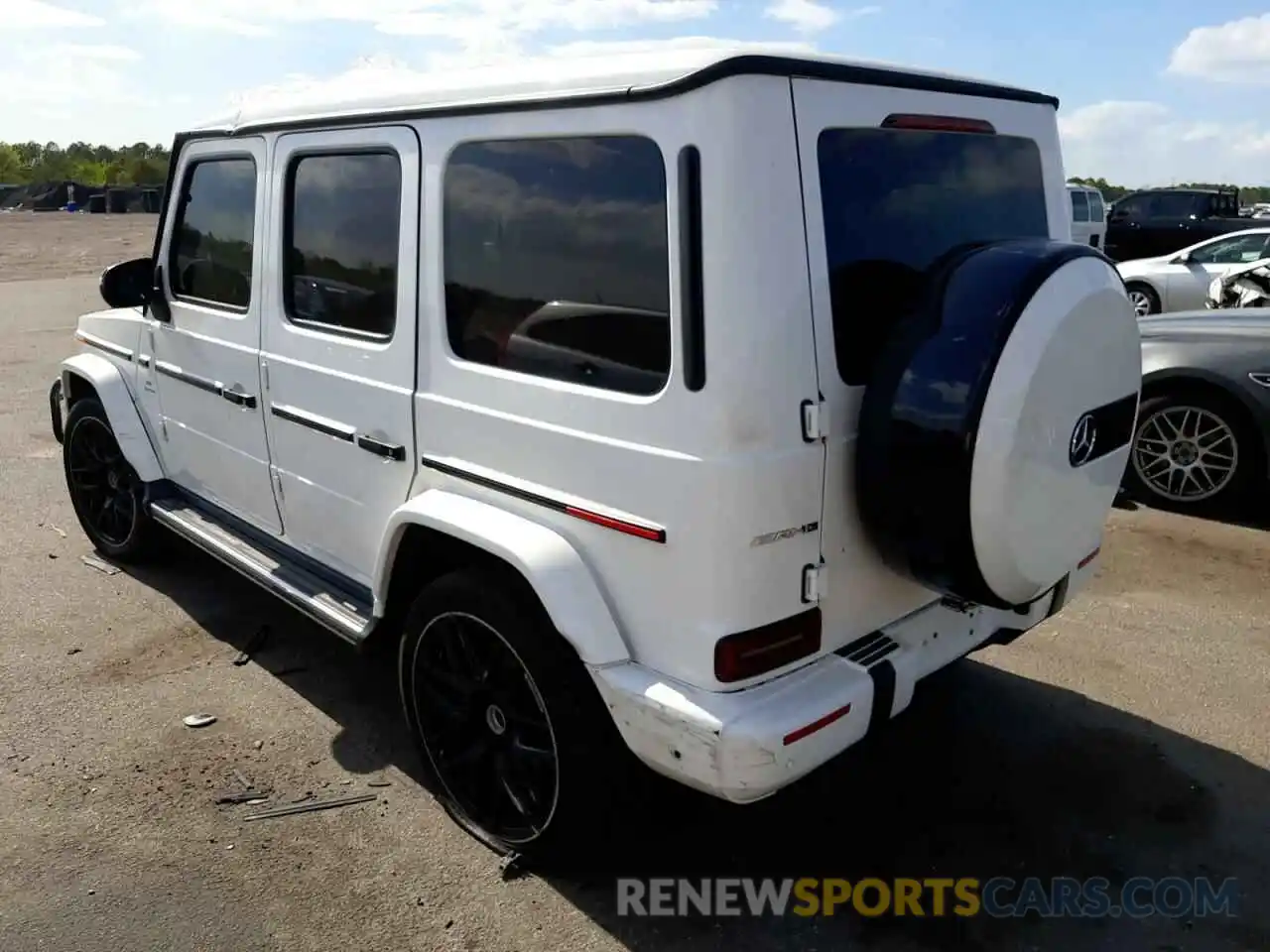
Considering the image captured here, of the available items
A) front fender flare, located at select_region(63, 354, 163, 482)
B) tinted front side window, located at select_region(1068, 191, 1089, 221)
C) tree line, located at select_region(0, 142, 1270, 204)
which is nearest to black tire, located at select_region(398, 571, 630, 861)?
front fender flare, located at select_region(63, 354, 163, 482)

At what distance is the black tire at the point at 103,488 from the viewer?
4938 mm

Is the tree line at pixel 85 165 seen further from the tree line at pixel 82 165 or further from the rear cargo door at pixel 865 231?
the rear cargo door at pixel 865 231

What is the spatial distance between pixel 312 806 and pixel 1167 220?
60.8ft

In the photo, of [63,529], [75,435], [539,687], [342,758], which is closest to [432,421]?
[539,687]

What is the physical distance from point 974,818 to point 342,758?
2056mm

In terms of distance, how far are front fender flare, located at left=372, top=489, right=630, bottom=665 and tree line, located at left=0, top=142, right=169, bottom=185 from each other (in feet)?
264

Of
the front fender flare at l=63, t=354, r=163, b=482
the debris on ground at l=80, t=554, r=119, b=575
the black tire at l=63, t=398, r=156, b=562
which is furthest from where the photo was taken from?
the debris on ground at l=80, t=554, r=119, b=575

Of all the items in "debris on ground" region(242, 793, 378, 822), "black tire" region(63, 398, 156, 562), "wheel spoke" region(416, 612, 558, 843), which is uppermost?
"black tire" region(63, 398, 156, 562)

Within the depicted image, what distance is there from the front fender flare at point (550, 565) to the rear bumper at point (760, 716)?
81 millimetres

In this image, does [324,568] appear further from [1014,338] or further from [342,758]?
[1014,338]

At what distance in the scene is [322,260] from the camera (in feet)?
11.2

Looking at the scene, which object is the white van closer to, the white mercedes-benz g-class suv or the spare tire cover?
the white mercedes-benz g-class suv

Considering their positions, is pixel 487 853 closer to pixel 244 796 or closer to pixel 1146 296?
pixel 244 796

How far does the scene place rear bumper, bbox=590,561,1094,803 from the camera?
91.9 inches
